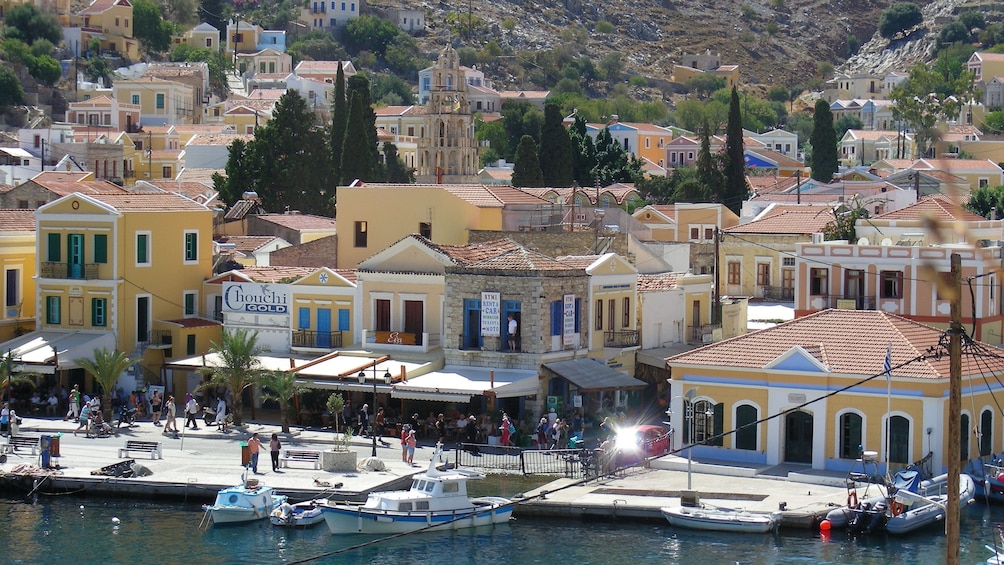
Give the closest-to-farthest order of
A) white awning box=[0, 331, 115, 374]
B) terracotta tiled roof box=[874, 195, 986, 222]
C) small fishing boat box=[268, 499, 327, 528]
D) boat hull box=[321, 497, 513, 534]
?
1. boat hull box=[321, 497, 513, 534]
2. small fishing boat box=[268, 499, 327, 528]
3. white awning box=[0, 331, 115, 374]
4. terracotta tiled roof box=[874, 195, 986, 222]

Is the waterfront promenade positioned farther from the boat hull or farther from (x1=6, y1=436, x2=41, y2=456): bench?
the boat hull

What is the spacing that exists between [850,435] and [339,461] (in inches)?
475

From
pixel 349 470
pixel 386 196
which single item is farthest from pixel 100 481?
pixel 386 196

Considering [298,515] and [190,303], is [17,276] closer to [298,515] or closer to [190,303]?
[190,303]

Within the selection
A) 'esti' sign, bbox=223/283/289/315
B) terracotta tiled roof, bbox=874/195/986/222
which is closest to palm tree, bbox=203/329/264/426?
'esti' sign, bbox=223/283/289/315

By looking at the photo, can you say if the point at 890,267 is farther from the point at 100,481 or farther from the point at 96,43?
the point at 96,43

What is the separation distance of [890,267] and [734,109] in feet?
132

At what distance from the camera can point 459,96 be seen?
97750 mm

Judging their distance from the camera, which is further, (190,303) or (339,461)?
(190,303)

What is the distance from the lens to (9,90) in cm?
13500

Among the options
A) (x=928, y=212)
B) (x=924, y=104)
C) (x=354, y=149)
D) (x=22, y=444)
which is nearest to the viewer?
(x=22, y=444)

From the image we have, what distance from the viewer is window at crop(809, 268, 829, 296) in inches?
2163

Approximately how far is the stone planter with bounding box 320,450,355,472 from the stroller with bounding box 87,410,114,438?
7.84 meters

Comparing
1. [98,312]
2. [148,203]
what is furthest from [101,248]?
[148,203]
